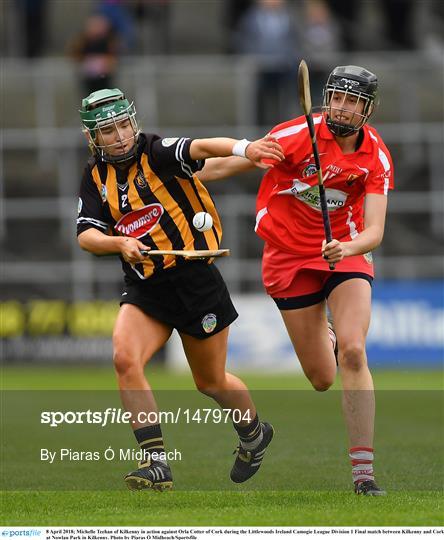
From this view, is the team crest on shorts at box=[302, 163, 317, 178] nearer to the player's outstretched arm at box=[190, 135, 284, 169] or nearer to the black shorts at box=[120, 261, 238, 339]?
the player's outstretched arm at box=[190, 135, 284, 169]

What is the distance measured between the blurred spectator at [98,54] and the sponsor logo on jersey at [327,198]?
1019 cm

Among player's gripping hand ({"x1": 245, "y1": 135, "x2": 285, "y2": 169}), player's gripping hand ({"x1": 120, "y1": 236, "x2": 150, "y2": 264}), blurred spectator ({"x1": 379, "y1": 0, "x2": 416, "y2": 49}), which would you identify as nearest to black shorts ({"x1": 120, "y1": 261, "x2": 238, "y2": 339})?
player's gripping hand ({"x1": 120, "y1": 236, "x2": 150, "y2": 264})

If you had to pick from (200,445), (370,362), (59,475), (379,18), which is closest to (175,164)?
(59,475)

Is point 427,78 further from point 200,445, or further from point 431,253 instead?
point 200,445

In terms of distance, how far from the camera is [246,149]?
23.4 feet

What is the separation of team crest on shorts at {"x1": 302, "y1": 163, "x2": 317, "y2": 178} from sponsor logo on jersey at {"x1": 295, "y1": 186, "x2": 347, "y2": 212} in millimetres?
91

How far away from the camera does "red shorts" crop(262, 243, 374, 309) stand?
771 centimetres

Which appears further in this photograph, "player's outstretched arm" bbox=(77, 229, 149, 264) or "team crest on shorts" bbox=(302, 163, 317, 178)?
"team crest on shorts" bbox=(302, 163, 317, 178)

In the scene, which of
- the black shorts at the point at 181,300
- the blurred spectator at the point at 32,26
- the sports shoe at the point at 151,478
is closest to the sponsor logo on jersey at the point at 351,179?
the black shorts at the point at 181,300

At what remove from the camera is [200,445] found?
31.1 feet

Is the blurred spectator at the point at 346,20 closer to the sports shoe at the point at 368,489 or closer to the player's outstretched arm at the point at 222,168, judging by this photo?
the player's outstretched arm at the point at 222,168

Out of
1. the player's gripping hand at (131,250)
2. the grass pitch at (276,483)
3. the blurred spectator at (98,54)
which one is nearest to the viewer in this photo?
the grass pitch at (276,483)

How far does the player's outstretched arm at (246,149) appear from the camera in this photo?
711 cm

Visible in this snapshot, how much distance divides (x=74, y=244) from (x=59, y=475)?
10.0m
